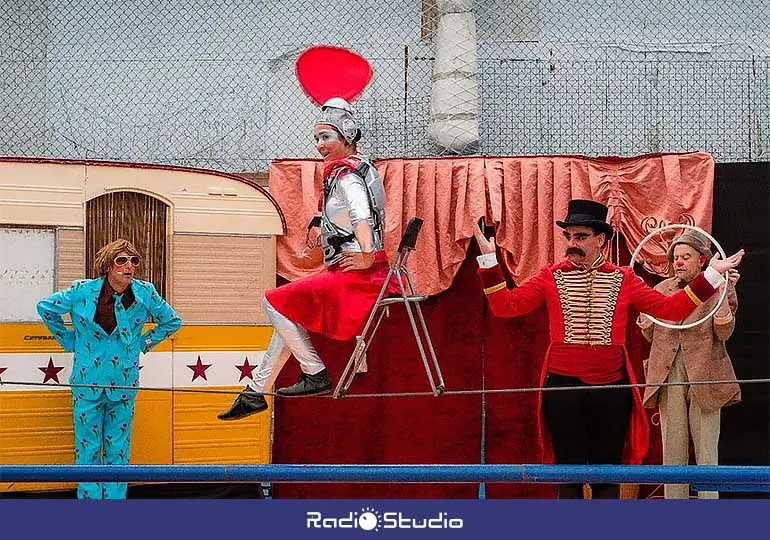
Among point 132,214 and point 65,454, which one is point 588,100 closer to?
point 132,214

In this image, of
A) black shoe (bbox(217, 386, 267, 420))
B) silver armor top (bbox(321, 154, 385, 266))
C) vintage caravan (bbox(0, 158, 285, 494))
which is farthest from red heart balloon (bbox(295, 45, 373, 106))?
black shoe (bbox(217, 386, 267, 420))

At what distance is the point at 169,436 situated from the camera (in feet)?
17.0

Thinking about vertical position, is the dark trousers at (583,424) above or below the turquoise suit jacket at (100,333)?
below

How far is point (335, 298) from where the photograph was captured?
451cm

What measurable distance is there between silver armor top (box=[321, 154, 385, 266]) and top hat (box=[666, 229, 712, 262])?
1.52 meters

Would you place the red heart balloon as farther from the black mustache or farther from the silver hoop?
the silver hoop

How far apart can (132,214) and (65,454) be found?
1.24 meters

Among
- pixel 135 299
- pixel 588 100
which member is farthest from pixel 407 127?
pixel 135 299

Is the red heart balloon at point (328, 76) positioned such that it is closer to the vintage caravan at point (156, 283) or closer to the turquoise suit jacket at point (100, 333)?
the vintage caravan at point (156, 283)

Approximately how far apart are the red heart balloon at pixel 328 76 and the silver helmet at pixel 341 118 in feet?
0.52

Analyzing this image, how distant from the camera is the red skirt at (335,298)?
Answer: 449 centimetres

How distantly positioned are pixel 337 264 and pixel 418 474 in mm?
1130
